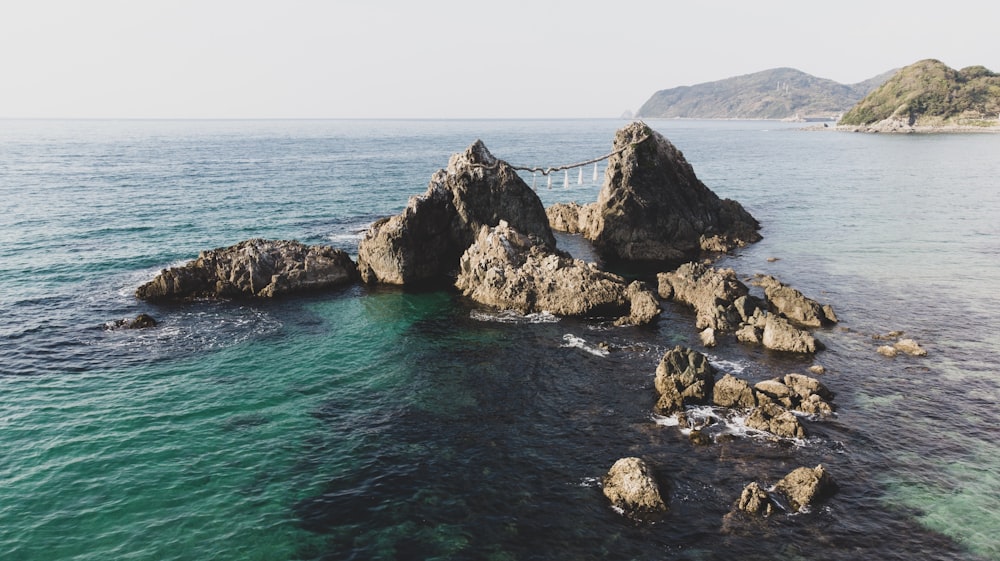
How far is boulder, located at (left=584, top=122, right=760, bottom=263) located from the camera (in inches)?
2463

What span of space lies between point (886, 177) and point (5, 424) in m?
142

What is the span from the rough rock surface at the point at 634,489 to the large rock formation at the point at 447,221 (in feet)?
109

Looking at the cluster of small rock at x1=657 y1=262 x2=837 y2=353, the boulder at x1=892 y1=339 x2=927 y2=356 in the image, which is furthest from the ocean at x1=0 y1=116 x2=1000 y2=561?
the cluster of small rock at x1=657 y1=262 x2=837 y2=353

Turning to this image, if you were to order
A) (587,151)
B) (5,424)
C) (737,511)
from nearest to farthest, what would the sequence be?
1. (737,511)
2. (5,424)
3. (587,151)

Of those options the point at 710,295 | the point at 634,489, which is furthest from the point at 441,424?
the point at 710,295

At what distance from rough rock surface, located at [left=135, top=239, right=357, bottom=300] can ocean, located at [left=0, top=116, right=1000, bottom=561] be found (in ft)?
5.88

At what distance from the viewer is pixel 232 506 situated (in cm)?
2330

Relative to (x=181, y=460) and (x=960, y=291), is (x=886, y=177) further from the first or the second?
(x=181, y=460)

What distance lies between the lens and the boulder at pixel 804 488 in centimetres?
2281

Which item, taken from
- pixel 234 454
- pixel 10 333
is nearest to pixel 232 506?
pixel 234 454

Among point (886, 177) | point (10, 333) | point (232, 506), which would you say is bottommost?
point (232, 506)

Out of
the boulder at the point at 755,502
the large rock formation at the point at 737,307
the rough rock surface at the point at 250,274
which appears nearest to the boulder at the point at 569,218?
the large rock formation at the point at 737,307

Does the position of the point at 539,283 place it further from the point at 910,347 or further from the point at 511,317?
the point at 910,347

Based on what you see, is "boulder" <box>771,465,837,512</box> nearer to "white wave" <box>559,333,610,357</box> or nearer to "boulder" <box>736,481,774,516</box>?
"boulder" <box>736,481,774,516</box>
